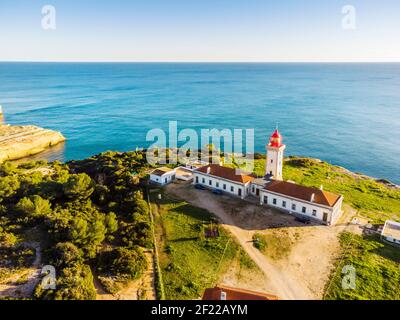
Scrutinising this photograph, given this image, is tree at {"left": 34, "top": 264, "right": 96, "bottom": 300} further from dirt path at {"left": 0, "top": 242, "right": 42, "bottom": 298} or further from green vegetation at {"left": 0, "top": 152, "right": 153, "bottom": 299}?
dirt path at {"left": 0, "top": 242, "right": 42, "bottom": 298}

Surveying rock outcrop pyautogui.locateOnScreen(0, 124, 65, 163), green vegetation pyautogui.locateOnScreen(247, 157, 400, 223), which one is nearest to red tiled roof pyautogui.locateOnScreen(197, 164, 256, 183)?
green vegetation pyautogui.locateOnScreen(247, 157, 400, 223)

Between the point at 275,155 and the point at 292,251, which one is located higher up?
the point at 275,155

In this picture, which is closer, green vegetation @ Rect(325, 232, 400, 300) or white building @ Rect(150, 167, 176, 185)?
green vegetation @ Rect(325, 232, 400, 300)

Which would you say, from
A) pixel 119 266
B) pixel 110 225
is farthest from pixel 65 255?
pixel 110 225

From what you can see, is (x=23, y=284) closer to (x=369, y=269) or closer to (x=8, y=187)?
(x=8, y=187)

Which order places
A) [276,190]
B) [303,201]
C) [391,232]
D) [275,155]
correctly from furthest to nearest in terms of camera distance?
[275,155] < [276,190] < [303,201] < [391,232]

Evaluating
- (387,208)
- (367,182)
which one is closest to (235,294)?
(387,208)
